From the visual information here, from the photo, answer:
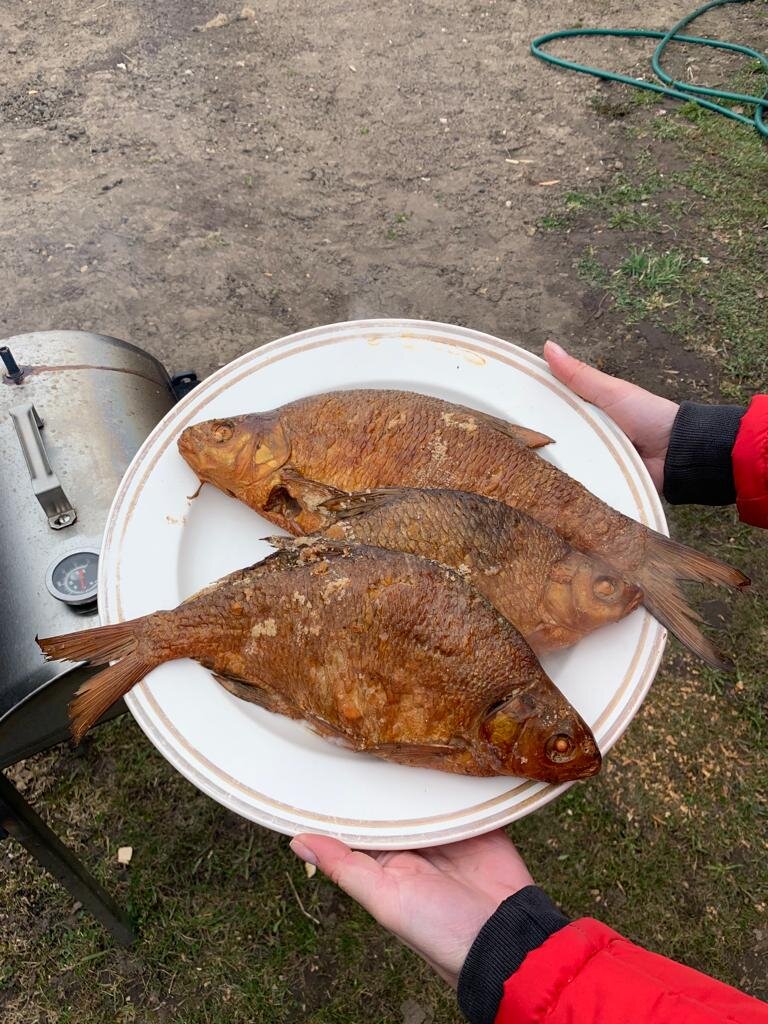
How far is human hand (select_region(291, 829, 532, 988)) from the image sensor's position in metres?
1.91

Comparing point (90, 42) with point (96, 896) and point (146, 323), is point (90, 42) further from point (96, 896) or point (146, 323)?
point (96, 896)

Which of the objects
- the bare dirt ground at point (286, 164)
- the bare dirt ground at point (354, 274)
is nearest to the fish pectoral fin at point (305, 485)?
the bare dirt ground at point (354, 274)

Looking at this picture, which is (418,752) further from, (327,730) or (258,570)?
(258,570)

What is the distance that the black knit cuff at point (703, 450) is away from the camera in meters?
2.69

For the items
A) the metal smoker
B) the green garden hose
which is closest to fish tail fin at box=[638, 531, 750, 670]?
the metal smoker

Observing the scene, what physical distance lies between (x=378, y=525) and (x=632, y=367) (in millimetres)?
2997

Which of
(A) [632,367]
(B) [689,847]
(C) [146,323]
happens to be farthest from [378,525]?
(C) [146,323]

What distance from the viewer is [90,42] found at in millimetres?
6598

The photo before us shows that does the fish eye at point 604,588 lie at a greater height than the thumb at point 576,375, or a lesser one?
lesser

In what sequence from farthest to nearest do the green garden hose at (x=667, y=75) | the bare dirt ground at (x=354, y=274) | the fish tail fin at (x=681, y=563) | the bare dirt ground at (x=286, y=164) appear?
the green garden hose at (x=667, y=75) < the bare dirt ground at (x=286, y=164) < the bare dirt ground at (x=354, y=274) < the fish tail fin at (x=681, y=563)

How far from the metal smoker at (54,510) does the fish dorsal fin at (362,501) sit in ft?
2.77

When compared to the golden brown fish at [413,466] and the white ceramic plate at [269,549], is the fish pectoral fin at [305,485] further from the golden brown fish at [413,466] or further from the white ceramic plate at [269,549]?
the white ceramic plate at [269,549]

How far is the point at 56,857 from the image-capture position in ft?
8.04

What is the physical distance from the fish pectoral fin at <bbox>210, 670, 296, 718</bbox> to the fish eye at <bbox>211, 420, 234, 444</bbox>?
2.60 feet
